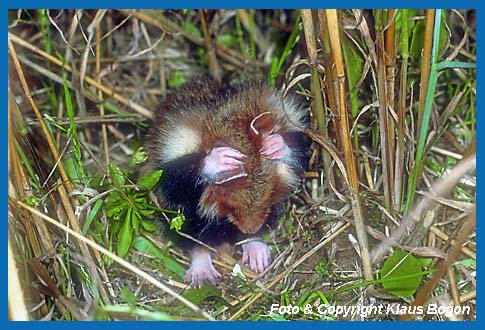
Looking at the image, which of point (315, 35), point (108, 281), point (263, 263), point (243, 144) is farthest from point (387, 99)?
point (108, 281)

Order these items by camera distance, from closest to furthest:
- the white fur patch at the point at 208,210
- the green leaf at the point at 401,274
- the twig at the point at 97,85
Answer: the green leaf at the point at 401,274, the white fur patch at the point at 208,210, the twig at the point at 97,85

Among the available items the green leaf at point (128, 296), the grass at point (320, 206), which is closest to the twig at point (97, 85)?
the grass at point (320, 206)

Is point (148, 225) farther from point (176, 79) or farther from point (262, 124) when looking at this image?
point (176, 79)

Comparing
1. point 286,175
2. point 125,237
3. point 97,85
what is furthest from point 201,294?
point 97,85

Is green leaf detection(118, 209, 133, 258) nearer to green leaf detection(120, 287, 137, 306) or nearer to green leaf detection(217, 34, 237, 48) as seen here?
green leaf detection(120, 287, 137, 306)

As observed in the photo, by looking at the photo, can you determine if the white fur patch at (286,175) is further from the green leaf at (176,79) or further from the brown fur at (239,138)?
the green leaf at (176,79)

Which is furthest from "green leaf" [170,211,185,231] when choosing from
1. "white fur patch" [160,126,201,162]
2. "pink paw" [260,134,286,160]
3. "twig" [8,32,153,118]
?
"twig" [8,32,153,118]
